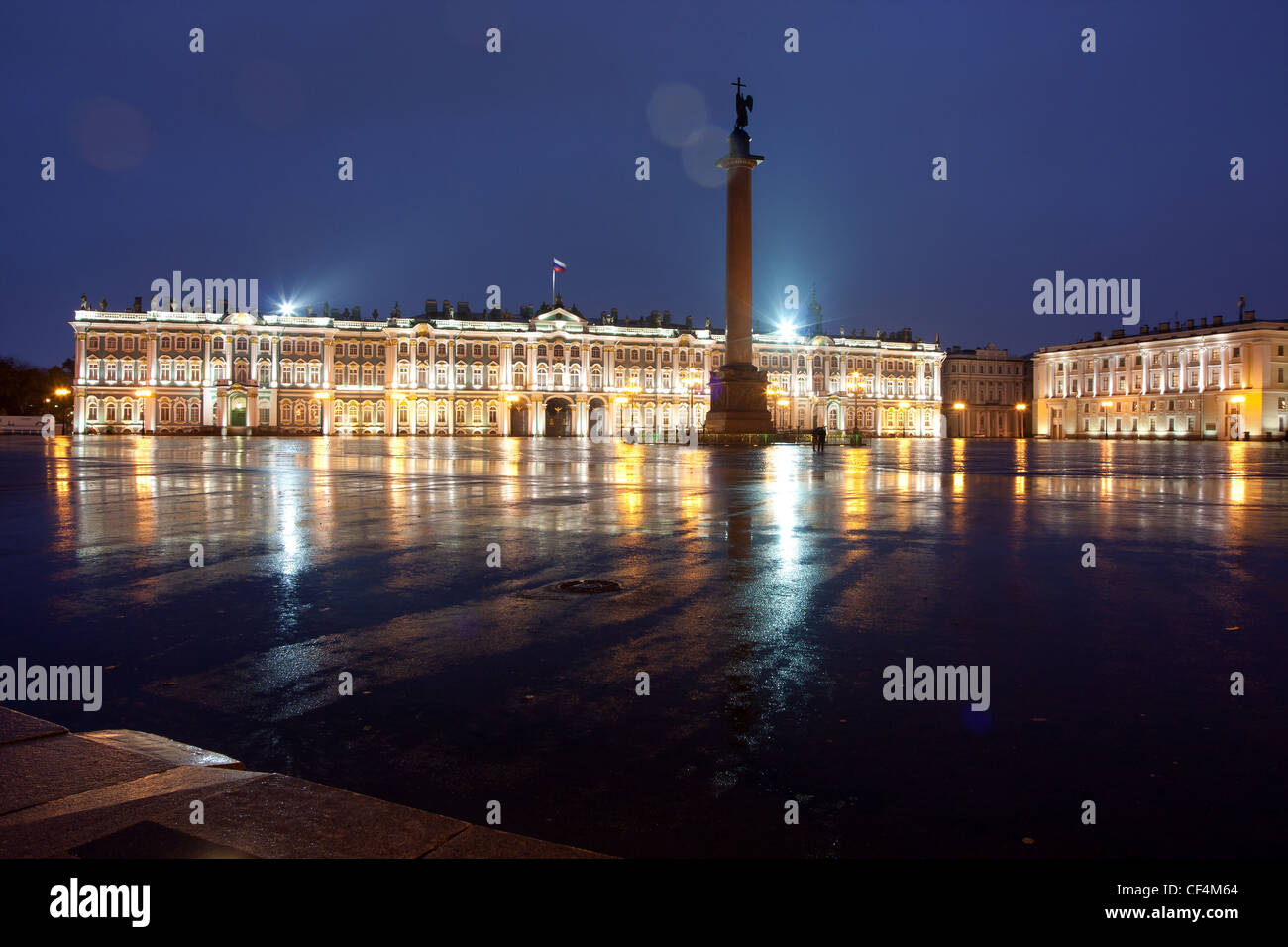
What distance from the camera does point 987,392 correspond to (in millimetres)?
109625

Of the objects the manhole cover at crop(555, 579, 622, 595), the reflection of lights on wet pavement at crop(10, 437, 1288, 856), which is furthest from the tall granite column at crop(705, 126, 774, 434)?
the manhole cover at crop(555, 579, 622, 595)

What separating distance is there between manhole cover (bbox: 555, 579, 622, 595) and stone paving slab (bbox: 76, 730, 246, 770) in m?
3.05

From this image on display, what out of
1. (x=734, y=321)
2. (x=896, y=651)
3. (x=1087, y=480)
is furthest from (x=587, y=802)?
(x=734, y=321)

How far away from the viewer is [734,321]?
3853 centimetres

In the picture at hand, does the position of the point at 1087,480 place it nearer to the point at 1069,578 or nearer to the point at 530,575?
the point at 1069,578

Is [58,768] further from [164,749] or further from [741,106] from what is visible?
[741,106]

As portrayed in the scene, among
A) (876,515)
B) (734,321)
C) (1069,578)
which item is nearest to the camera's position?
(1069,578)

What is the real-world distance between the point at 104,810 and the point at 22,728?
35.9 inches

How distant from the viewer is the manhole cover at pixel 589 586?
5.90 m

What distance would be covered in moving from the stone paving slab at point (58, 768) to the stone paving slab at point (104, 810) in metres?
0.06

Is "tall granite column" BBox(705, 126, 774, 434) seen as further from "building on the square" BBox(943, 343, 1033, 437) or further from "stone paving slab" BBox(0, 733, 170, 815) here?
"building on the square" BBox(943, 343, 1033, 437)
